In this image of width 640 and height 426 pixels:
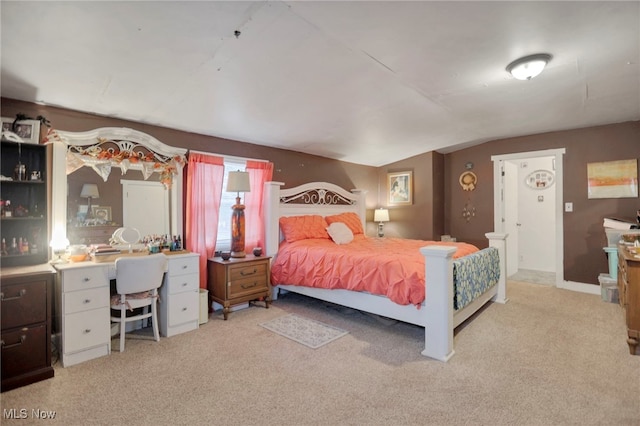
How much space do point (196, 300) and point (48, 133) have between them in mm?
1944

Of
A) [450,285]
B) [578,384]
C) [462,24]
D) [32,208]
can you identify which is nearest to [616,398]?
[578,384]

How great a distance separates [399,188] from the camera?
233 inches

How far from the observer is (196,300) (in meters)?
3.13

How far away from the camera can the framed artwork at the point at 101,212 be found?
9.66 ft

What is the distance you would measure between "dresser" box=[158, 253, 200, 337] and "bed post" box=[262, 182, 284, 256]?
1.13 meters

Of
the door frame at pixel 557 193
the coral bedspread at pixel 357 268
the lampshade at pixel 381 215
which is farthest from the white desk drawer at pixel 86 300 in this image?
the door frame at pixel 557 193

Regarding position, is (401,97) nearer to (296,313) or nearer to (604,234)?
(296,313)

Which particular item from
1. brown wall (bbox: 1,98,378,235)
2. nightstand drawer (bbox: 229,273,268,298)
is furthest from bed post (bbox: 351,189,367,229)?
nightstand drawer (bbox: 229,273,268,298)

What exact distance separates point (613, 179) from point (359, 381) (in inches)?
178

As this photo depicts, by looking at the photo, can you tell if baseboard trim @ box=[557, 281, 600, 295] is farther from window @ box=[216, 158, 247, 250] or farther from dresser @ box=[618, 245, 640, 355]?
window @ box=[216, 158, 247, 250]

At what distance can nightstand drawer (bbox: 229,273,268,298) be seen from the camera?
11.3 ft

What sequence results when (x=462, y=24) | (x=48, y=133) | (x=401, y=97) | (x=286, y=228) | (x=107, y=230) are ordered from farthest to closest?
(x=286, y=228), (x=401, y=97), (x=107, y=230), (x=48, y=133), (x=462, y=24)

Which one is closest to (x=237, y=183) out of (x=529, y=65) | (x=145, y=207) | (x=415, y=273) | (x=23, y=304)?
(x=145, y=207)

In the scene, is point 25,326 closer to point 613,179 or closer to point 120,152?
point 120,152
